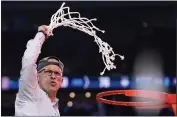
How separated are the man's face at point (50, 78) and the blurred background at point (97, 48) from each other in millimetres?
65

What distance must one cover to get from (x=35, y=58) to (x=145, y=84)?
1.06 m

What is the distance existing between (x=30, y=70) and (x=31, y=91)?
0.21m

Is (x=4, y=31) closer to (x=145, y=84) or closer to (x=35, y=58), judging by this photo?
(x=35, y=58)

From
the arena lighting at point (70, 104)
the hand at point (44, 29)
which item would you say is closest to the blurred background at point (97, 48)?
the arena lighting at point (70, 104)

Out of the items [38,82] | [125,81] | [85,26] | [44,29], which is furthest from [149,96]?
[44,29]

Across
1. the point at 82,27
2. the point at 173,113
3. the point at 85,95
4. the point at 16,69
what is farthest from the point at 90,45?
the point at 173,113

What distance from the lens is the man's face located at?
12.5 feet

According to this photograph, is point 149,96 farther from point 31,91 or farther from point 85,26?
point 31,91

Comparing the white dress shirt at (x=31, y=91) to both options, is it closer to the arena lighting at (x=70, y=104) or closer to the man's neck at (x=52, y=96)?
the man's neck at (x=52, y=96)

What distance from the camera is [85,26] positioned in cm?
387

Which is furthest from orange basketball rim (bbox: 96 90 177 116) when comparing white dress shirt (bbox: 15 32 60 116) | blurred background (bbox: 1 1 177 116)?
white dress shirt (bbox: 15 32 60 116)

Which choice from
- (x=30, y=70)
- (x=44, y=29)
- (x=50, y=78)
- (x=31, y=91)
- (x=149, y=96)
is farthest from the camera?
(x=149, y=96)

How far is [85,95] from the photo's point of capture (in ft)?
12.9

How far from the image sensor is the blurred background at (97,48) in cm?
391
